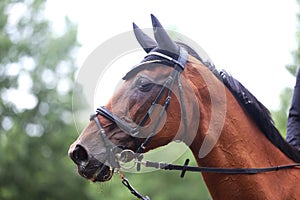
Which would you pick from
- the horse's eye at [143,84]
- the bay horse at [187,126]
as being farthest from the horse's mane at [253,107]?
the horse's eye at [143,84]

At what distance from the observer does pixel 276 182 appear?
504 centimetres

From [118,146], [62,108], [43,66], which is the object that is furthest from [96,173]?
[62,108]

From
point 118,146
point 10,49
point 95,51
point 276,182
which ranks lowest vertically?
point 276,182

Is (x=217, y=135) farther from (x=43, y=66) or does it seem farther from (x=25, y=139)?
(x=43, y=66)

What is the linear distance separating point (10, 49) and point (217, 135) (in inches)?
1042

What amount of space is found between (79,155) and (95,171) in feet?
0.55

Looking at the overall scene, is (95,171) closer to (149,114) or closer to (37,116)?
(149,114)

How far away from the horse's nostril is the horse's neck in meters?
0.85

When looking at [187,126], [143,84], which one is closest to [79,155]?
[143,84]

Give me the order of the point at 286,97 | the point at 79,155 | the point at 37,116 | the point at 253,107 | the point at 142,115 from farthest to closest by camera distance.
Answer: the point at 37,116, the point at 286,97, the point at 253,107, the point at 142,115, the point at 79,155

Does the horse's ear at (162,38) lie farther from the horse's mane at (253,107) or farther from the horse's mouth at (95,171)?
the horse's mouth at (95,171)

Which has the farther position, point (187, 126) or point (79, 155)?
point (187, 126)

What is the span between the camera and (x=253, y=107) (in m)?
5.17

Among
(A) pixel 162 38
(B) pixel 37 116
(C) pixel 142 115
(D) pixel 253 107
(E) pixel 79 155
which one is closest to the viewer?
(E) pixel 79 155
